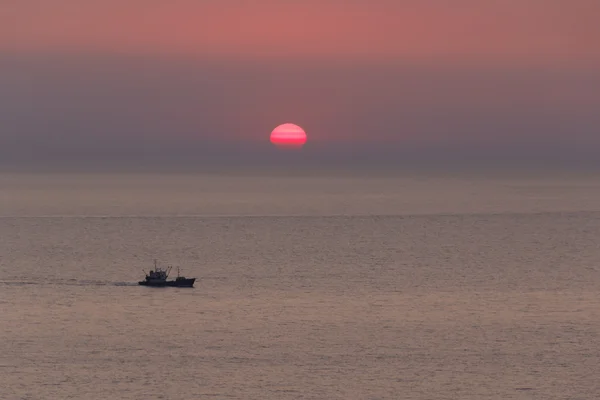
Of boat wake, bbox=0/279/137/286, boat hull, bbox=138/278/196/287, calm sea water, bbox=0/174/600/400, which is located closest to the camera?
calm sea water, bbox=0/174/600/400

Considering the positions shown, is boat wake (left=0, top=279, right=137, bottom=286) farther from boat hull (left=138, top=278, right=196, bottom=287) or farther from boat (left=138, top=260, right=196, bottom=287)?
boat hull (left=138, top=278, right=196, bottom=287)

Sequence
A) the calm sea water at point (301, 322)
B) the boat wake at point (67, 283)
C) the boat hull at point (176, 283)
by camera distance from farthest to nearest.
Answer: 1. the boat wake at point (67, 283)
2. the boat hull at point (176, 283)
3. the calm sea water at point (301, 322)

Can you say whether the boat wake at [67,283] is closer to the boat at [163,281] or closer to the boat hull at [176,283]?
the boat at [163,281]

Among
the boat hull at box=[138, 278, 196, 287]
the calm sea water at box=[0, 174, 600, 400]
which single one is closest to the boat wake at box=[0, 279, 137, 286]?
the calm sea water at box=[0, 174, 600, 400]

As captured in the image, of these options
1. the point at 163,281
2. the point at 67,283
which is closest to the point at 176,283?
the point at 163,281

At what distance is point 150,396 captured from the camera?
58.2m

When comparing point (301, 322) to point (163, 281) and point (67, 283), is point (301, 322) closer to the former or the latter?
point (163, 281)

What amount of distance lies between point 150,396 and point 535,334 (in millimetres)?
29601

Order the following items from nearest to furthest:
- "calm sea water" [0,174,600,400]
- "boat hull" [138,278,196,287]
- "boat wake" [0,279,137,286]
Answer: "calm sea water" [0,174,600,400] < "boat hull" [138,278,196,287] < "boat wake" [0,279,137,286]

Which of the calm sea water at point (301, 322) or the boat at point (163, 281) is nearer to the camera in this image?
the calm sea water at point (301, 322)

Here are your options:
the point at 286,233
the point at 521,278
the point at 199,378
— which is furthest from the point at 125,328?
the point at 286,233

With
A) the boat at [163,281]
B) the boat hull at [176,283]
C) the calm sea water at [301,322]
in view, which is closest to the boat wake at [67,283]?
the calm sea water at [301,322]

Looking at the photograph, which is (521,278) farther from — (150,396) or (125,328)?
(150,396)

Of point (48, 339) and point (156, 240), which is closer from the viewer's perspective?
point (48, 339)
